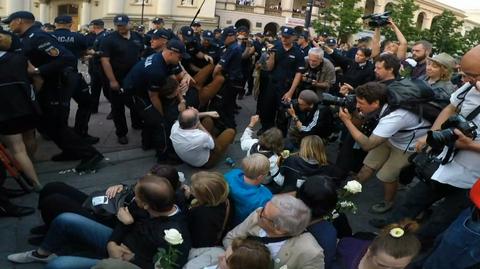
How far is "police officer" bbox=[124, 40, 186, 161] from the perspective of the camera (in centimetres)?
556

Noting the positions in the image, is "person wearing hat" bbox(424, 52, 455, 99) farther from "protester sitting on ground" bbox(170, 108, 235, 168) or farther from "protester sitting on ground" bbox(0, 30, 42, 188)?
"protester sitting on ground" bbox(0, 30, 42, 188)

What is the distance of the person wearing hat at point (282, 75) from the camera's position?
22.5 ft

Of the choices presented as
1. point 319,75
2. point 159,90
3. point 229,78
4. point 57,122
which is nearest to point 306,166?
point 159,90

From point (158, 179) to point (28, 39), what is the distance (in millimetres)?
3088

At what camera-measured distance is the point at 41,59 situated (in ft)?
16.7

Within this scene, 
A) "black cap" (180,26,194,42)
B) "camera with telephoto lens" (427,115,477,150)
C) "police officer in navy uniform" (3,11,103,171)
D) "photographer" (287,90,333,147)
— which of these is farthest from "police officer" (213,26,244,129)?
"camera with telephoto lens" (427,115,477,150)

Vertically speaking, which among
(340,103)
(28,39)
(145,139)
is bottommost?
(145,139)

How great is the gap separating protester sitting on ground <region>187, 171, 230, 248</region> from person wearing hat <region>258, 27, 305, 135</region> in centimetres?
364

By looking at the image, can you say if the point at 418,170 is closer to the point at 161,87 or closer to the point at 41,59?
the point at 161,87

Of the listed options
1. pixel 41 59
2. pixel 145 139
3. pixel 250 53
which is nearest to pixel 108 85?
pixel 145 139

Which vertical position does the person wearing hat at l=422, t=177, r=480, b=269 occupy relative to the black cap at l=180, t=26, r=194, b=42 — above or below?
below

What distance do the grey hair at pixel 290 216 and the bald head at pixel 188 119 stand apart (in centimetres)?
263

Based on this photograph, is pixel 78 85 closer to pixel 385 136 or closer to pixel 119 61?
pixel 119 61

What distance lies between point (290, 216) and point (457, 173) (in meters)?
1.38
